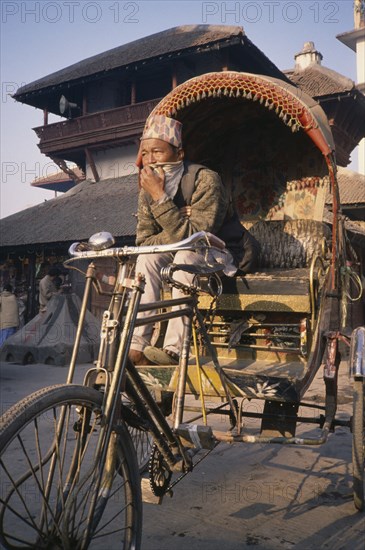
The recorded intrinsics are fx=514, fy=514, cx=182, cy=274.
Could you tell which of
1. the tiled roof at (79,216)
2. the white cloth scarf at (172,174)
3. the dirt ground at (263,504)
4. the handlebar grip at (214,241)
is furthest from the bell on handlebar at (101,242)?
the tiled roof at (79,216)

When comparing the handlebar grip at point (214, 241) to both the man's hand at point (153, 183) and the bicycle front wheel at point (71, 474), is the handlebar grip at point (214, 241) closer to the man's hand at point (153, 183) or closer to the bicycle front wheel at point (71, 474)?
the bicycle front wheel at point (71, 474)

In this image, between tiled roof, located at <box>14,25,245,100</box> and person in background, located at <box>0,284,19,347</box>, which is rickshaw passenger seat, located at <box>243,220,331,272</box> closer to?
person in background, located at <box>0,284,19,347</box>

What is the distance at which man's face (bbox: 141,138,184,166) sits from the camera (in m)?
3.59

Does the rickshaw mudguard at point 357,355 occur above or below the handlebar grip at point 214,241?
below

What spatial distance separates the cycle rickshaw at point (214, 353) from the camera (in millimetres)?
2000

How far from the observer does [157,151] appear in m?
3.61

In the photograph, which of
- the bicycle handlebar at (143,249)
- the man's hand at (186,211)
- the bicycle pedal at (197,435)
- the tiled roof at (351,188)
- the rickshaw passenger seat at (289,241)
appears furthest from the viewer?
the tiled roof at (351,188)

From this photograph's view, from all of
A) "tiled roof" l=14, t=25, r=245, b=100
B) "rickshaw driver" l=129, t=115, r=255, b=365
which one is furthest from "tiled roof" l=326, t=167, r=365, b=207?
"rickshaw driver" l=129, t=115, r=255, b=365

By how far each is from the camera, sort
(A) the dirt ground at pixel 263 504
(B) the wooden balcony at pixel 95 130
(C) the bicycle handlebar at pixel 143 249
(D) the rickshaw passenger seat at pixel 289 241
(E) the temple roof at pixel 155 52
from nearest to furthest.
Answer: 1. (C) the bicycle handlebar at pixel 143 249
2. (A) the dirt ground at pixel 263 504
3. (D) the rickshaw passenger seat at pixel 289 241
4. (E) the temple roof at pixel 155 52
5. (B) the wooden balcony at pixel 95 130

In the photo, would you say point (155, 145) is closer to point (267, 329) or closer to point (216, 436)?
point (267, 329)

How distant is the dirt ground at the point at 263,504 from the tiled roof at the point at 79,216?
379 inches

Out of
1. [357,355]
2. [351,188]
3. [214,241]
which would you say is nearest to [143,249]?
[214,241]

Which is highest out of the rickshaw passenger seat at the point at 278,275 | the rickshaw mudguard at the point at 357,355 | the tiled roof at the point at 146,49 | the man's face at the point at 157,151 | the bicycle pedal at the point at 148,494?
the tiled roof at the point at 146,49

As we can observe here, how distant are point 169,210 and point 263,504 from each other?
1.99 meters
